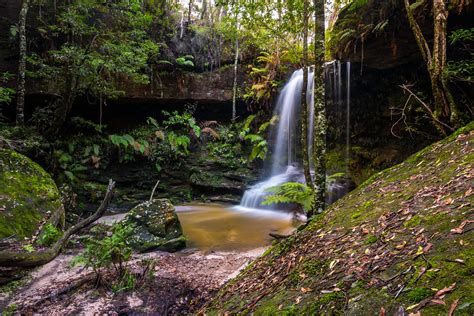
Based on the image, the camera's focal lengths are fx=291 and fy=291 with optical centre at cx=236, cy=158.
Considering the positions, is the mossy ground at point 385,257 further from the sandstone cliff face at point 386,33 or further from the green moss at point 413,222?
the sandstone cliff face at point 386,33

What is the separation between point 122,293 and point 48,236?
203 centimetres

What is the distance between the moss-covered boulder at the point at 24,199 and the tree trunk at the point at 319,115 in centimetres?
501

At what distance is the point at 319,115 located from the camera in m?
5.18

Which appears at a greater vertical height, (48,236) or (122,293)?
(48,236)

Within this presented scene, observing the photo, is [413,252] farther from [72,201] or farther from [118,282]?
[72,201]

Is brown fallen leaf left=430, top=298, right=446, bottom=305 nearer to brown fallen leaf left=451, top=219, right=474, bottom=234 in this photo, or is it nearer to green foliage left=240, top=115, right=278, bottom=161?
brown fallen leaf left=451, top=219, right=474, bottom=234

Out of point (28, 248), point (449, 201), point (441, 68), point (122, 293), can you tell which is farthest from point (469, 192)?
point (28, 248)

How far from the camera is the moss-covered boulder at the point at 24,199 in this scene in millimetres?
4945

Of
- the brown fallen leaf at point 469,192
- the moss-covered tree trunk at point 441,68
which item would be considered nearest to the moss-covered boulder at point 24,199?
the brown fallen leaf at point 469,192

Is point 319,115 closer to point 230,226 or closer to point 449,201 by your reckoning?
point 449,201

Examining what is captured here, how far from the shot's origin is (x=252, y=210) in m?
10.2

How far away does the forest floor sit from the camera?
12.3 feet

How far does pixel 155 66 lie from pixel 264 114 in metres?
5.28

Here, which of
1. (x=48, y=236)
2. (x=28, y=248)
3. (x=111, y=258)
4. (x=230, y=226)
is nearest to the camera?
(x=111, y=258)
